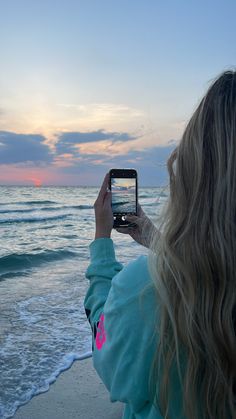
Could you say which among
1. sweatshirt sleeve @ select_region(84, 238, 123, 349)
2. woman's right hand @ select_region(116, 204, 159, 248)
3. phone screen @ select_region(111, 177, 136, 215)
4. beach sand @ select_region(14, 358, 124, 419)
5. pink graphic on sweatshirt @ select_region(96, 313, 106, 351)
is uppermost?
phone screen @ select_region(111, 177, 136, 215)

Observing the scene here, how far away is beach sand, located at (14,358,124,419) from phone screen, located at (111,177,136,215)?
7.90 ft

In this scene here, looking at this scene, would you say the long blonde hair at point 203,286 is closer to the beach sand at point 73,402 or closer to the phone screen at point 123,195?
the phone screen at point 123,195

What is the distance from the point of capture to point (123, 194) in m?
1.99

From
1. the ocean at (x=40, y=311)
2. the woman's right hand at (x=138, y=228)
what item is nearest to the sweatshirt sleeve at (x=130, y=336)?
the ocean at (x=40, y=311)

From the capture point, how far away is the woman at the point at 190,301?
117 cm

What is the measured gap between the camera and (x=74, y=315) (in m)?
6.50

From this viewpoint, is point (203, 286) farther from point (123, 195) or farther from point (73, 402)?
point (73, 402)

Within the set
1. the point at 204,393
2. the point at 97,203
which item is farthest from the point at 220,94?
the point at 204,393

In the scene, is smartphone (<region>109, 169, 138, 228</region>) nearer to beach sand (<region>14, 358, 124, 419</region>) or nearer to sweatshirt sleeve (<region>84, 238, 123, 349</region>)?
sweatshirt sleeve (<region>84, 238, 123, 349</region>)

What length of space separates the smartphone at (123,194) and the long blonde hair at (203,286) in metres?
0.61


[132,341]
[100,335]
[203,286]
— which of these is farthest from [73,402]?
[203,286]

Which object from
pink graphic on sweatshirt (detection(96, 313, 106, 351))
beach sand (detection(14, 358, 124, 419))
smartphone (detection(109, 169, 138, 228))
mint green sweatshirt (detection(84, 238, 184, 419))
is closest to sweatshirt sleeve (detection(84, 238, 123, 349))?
pink graphic on sweatshirt (detection(96, 313, 106, 351))

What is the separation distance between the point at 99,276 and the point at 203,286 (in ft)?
1.43

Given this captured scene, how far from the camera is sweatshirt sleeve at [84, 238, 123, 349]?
56.7 inches
